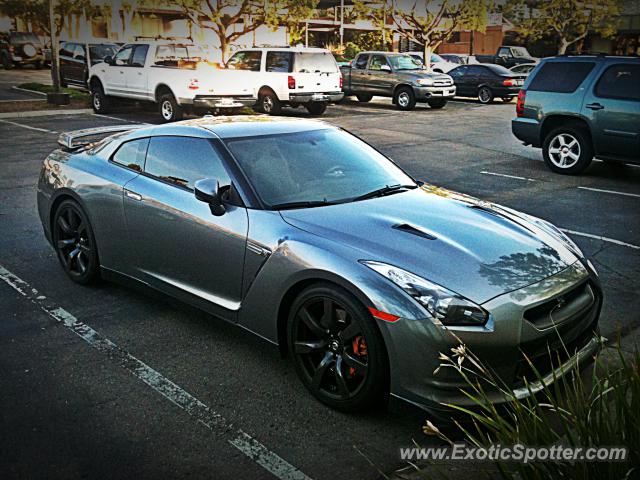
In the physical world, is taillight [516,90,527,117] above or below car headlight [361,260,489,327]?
above

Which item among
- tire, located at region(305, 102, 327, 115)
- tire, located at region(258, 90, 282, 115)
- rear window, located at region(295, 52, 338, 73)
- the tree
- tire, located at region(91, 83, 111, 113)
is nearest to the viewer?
rear window, located at region(295, 52, 338, 73)

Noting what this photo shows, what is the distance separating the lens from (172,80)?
18.2 metres

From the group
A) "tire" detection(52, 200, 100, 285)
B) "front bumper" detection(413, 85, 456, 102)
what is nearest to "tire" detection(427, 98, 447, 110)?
"front bumper" detection(413, 85, 456, 102)

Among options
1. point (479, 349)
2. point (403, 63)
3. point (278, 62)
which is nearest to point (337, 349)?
point (479, 349)

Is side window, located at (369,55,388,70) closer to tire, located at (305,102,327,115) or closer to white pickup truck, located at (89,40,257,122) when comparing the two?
tire, located at (305,102,327,115)

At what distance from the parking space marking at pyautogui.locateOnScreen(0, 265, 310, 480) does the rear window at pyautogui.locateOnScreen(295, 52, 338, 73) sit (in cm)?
1519

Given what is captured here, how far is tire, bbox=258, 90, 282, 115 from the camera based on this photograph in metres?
20.2

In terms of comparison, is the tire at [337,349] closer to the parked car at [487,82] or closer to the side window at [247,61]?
the side window at [247,61]

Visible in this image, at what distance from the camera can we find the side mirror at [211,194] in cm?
454

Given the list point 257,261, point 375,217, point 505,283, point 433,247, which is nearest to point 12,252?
point 257,261

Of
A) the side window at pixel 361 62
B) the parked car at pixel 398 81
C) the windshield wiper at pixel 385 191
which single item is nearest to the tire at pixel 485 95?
the parked car at pixel 398 81

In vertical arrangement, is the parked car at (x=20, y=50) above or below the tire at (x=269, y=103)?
above

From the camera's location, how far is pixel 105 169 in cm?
571

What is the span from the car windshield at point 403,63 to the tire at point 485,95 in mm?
3245
